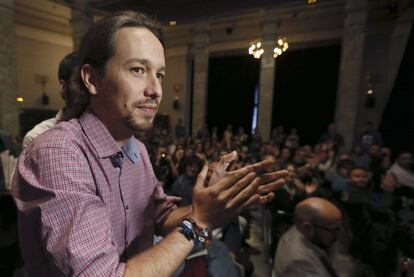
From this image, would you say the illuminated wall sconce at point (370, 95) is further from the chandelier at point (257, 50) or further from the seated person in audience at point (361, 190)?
the seated person in audience at point (361, 190)

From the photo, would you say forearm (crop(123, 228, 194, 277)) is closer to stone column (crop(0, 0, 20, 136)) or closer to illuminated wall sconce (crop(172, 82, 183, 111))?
stone column (crop(0, 0, 20, 136))

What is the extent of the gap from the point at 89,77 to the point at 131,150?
31 centimetres

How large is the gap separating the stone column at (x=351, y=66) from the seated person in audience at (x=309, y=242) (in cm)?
778

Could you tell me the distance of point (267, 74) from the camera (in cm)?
1084

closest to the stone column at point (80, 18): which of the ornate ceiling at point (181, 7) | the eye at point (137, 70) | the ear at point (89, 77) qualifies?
the ornate ceiling at point (181, 7)

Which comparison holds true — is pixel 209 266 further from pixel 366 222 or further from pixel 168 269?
pixel 366 222

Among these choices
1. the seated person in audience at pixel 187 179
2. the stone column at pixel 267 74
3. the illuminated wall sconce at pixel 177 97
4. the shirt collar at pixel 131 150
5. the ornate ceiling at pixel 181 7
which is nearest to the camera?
the shirt collar at pixel 131 150

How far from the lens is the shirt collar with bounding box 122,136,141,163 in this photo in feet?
3.55

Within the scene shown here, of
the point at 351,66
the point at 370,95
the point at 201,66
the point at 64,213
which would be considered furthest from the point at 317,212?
the point at 201,66

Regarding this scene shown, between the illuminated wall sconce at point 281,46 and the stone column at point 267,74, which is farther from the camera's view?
the stone column at point 267,74

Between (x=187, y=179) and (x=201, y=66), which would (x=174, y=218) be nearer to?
(x=187, y=179)

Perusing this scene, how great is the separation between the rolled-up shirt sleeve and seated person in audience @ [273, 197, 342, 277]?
1708mm

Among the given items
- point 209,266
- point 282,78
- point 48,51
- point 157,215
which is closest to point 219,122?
point 282,78

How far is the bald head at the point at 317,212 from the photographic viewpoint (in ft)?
7.19
